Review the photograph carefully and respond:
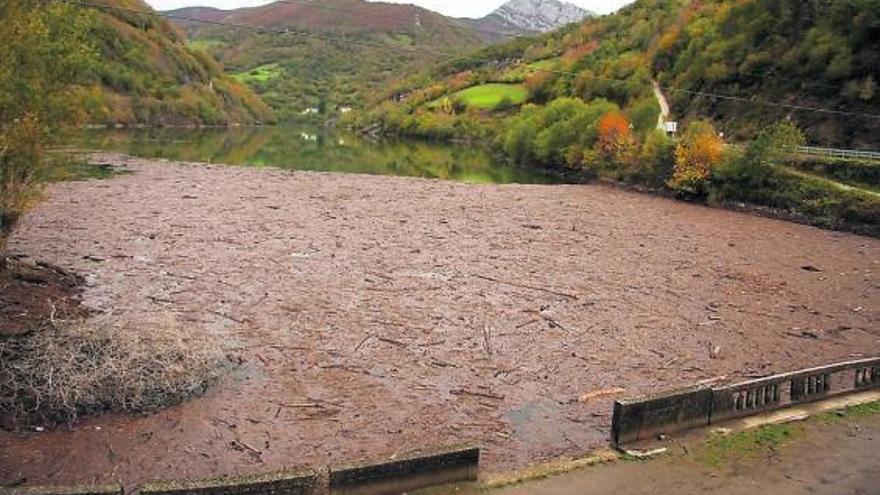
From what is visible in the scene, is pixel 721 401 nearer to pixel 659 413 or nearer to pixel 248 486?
pixel 659 413

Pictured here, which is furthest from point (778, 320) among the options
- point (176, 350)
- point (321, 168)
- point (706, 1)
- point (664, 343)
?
point (706, 1)

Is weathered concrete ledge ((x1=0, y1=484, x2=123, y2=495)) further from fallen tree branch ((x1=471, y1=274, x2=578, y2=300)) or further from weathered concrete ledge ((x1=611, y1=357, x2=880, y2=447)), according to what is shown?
fallen tree branch ((x1=471, y1=274, x2=578, y2=300))

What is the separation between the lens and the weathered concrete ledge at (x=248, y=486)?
9.03 meters

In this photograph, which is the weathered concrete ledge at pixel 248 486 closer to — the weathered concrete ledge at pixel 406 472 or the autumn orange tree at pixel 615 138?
the weathered concrete ledge at pixel 406 472

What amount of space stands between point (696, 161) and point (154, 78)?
127983 millimetres

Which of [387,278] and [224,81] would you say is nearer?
[387,278]

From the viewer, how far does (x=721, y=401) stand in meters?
13.3

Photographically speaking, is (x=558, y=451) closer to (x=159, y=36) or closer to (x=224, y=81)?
(x=159, y=36)

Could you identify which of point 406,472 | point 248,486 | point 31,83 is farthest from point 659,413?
point 31,83

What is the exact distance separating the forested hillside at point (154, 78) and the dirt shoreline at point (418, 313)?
9715 cm

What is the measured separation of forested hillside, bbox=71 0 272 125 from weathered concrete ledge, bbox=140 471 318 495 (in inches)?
4757

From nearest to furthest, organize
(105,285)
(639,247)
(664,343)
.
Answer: (664,343) → (105,285) → (639,247)

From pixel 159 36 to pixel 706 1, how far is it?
120 m

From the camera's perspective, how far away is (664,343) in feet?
67.3
